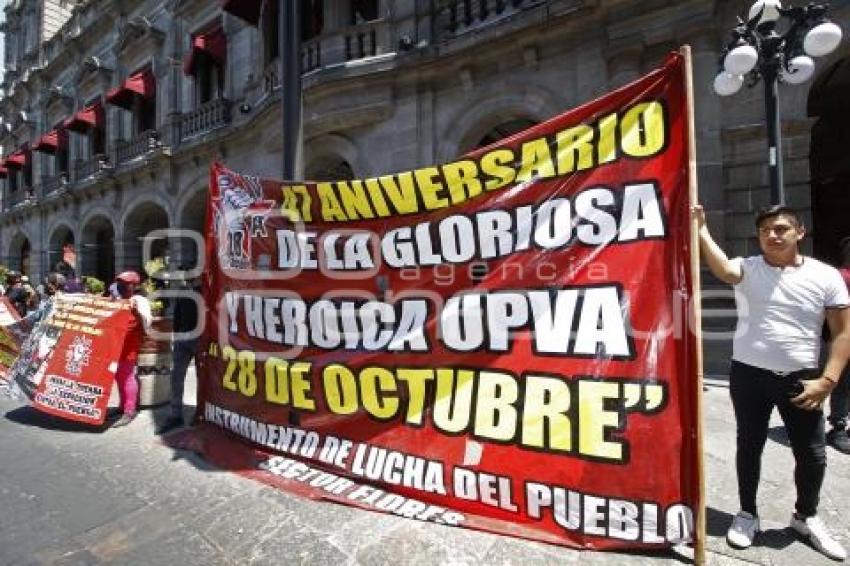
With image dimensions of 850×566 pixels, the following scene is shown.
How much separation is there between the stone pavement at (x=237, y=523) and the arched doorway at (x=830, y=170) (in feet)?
25.8

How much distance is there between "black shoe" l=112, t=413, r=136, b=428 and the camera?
16.7 feet

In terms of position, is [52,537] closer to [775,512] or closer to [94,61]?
[775,512]

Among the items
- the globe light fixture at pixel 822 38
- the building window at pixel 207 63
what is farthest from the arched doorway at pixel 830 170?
the building window at pixel 207 63

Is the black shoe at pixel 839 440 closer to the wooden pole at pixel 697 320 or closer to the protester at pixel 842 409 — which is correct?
the protester at pixel 842 409

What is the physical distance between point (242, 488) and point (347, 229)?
6.22 ft

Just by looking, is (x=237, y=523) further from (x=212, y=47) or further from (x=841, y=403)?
(x=212, y=47)

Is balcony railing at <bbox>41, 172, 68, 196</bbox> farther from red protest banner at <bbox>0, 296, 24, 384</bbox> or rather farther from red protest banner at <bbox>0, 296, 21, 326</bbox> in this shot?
red protest banner at <bbox>0, 296, 24, 384</bbox>

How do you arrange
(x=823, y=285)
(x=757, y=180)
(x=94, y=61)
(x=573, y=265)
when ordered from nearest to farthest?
(x=823, y=285) < (x=573, y=265) < (x=757, y=180) < (x=94, y=61)

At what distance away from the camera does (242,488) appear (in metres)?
3.50

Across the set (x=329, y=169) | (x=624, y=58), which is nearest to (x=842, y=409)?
(x=624, y=58)

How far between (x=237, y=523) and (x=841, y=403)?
180 inches

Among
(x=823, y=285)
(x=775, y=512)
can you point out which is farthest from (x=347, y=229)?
(x=775, y=512)

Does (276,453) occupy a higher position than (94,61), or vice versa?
(94,61)

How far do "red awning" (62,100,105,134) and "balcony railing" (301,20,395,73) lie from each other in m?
13.8
